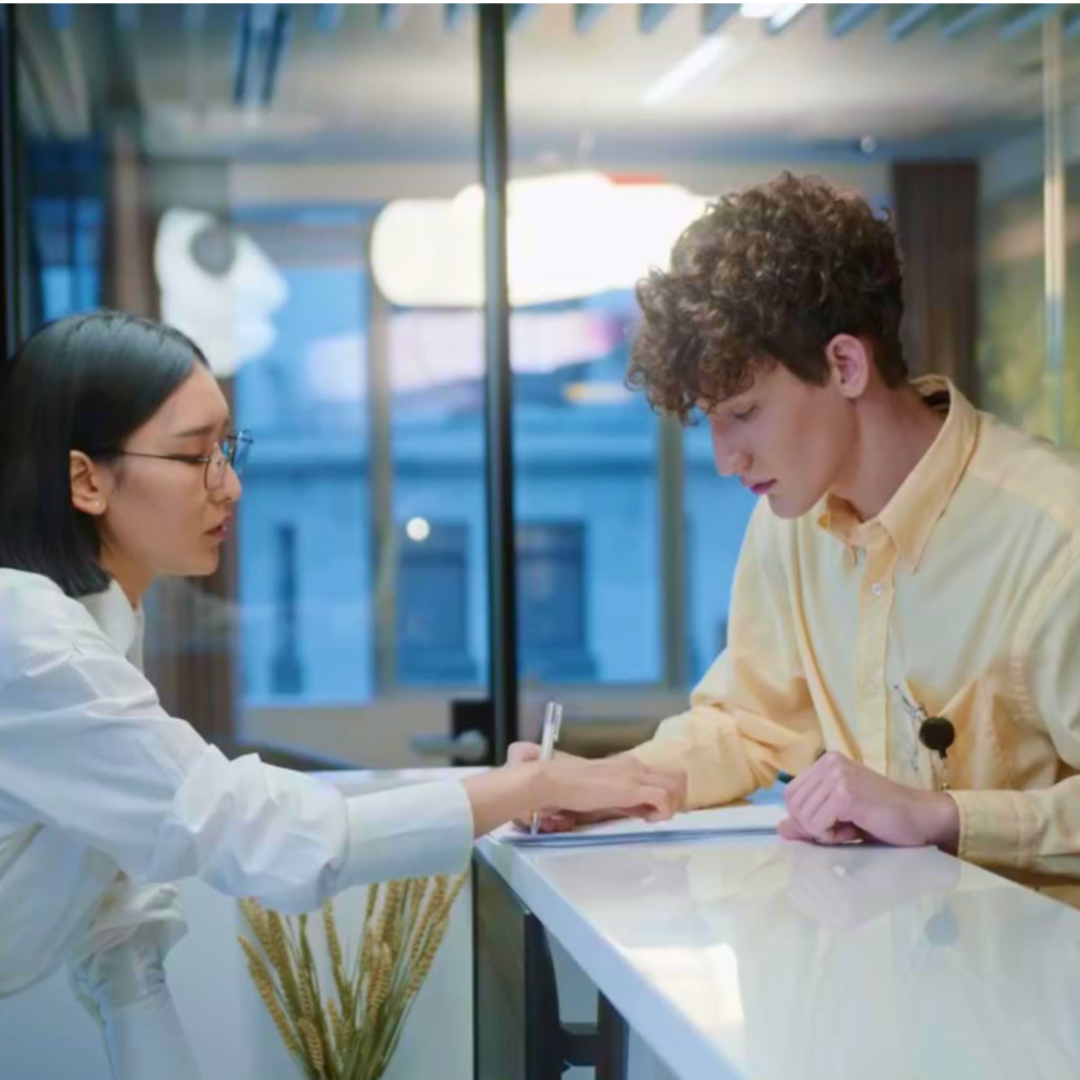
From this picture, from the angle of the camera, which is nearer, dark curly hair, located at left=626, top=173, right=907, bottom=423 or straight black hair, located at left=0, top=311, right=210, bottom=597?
straight black hair, located at left=0, top=311, right=210, bottom=597

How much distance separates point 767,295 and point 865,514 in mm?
300

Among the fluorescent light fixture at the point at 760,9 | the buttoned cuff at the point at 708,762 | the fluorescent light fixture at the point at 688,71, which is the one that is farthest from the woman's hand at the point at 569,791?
the fluorescent light fixture at the point at 688,71

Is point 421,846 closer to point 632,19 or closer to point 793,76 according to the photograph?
point 632,19

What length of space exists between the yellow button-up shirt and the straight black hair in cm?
71

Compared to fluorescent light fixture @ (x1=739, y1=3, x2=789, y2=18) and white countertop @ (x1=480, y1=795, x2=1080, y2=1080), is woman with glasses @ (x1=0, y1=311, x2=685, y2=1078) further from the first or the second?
fluorescent light fixture @ (x1=739, y1=3, x2=789, y2=18)

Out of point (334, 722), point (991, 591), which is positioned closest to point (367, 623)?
point (334, 722)

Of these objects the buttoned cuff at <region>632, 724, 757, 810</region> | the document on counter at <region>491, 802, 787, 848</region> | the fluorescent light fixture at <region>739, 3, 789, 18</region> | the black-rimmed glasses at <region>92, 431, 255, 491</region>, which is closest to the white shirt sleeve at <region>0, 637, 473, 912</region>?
the document on counter at <region>491, 802, 787, 848</region>

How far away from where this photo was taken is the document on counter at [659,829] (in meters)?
1.81

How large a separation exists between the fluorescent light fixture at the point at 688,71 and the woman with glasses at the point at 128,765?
3694mm

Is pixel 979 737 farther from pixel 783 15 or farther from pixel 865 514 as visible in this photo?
pixel 783 15

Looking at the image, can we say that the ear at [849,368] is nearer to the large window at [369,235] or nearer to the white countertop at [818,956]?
the white countertop at [818,956]

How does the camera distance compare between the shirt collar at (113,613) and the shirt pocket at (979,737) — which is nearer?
the shirt collar at (113,613)

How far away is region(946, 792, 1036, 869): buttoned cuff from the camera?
1841 millimetres

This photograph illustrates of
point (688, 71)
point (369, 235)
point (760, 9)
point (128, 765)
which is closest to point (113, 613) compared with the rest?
point (128, 765)
